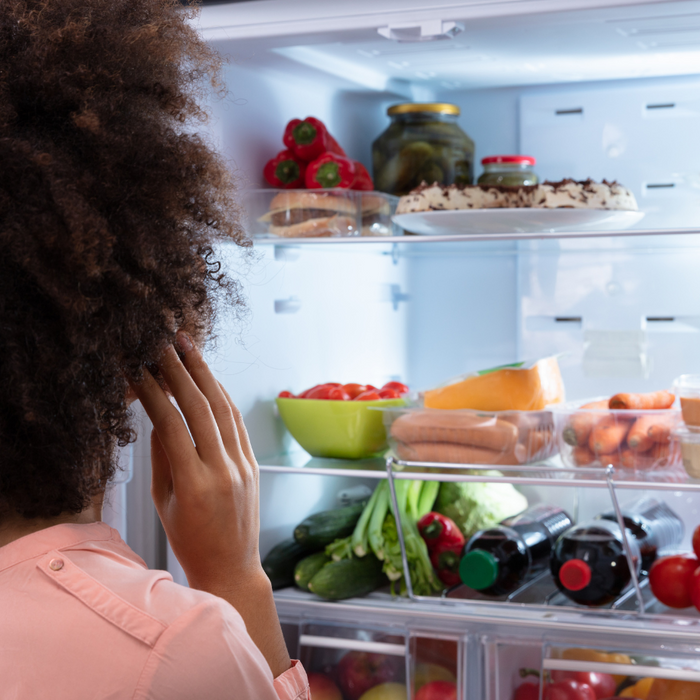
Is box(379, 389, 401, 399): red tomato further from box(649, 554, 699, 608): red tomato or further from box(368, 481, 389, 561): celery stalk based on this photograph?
box(649, 554, 699, 608): red tomato

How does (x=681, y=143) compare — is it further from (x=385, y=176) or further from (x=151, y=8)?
(x=151, y=8)

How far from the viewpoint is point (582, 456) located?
133 centimetres

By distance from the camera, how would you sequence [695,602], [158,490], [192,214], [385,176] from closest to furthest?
[192,214], [158,490], [695,602], [385,176]

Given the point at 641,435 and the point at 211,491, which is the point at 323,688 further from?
the point at 211,491

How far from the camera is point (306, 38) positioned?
1297 millimetres

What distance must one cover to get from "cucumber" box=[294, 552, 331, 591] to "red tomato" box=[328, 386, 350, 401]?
11.2 inches

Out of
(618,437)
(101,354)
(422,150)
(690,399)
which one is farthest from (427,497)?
(101,354)

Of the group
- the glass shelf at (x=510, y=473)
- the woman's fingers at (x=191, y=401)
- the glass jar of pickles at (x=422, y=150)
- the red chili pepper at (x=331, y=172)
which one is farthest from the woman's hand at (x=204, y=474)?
the glass jar of pickles at (x=422, y=150)

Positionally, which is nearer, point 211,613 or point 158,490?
point 211,613

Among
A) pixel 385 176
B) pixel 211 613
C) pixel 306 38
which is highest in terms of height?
pixel 306 38

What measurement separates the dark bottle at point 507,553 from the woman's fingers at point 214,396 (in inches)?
27.3

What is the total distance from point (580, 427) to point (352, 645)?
1.73 feet

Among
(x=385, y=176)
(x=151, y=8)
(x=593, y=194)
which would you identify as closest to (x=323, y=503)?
(x=385, y=176)

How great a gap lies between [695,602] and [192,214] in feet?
3.20
